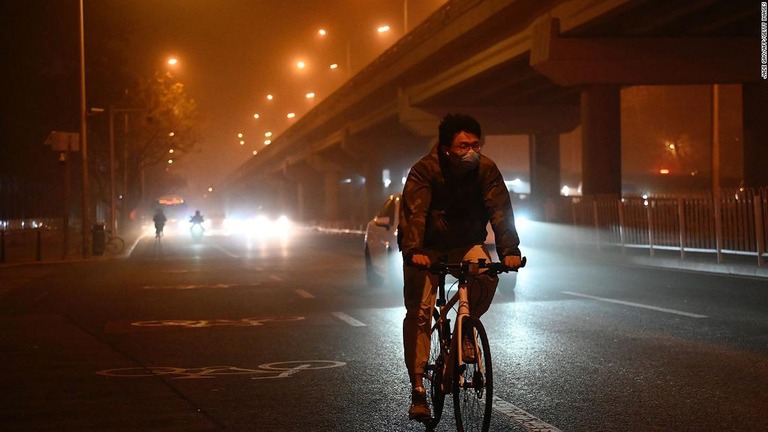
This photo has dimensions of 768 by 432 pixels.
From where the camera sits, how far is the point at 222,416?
7180 mm

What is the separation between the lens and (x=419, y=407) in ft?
20.4

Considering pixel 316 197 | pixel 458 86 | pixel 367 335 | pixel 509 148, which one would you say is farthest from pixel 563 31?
pixel 316 197

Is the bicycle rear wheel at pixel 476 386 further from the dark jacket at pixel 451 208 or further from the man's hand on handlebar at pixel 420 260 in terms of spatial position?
the dark jacket at pixel 451 208

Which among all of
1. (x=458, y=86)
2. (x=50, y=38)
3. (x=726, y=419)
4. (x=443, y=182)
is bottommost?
(x=726, y=419)

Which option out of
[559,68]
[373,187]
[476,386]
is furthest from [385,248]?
[373,187]

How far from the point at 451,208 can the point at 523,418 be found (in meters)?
1.55

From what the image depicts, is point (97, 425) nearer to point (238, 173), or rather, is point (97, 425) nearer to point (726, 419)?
point (726, 419)

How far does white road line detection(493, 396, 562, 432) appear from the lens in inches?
257

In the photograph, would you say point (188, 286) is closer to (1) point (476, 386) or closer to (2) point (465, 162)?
(2) point (465, 162)

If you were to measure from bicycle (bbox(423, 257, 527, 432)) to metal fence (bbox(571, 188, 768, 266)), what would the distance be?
15647mm

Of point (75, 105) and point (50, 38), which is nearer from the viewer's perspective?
point (50, 38)

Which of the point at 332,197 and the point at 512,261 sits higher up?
the point at 332,197

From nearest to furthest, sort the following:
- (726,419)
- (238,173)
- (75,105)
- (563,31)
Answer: (726,419)
(563,31)
(75,105)
(238,173)

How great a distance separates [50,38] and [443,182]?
41.0 m
